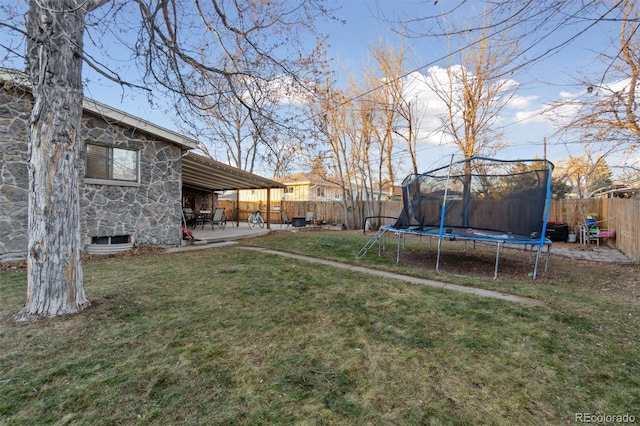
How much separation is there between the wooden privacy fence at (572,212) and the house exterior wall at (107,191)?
9.69 metres

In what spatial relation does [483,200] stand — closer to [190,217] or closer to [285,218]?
[190,217]

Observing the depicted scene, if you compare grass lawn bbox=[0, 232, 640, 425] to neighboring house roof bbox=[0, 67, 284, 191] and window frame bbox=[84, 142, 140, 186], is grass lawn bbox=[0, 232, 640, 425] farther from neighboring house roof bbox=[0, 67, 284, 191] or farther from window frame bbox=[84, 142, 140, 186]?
neighboring house roof bbox=[0, 67, 284, 191]

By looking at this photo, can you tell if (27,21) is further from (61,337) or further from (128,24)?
(61,337)

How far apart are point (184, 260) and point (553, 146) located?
840 centimetres

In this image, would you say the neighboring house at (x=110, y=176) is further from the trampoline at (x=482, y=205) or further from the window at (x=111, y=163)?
the trampoline at (x=482, y=205)

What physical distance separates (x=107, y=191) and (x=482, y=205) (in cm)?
833

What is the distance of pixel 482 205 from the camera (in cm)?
654

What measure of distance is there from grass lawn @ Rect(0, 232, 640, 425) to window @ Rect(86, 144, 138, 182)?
323 cm

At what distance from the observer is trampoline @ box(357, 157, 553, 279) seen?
5.41 m

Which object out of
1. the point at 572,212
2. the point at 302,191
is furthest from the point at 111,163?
the point at 302,191

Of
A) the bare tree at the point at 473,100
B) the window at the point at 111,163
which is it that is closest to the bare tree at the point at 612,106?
the bare tree at the point at 473,100

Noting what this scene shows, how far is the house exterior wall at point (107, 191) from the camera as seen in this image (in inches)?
224

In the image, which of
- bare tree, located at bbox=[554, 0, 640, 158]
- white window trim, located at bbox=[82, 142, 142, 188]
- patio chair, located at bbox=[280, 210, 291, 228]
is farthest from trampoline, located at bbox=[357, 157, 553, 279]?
patio chair, located at bbox=[280, 210, 291, 228]

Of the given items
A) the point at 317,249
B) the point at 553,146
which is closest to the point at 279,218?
the point at 317,249
